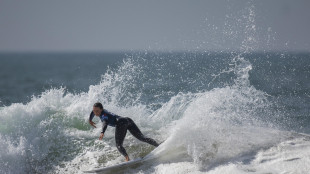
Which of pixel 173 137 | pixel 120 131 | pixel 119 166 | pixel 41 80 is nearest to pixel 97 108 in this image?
pixel 120 131

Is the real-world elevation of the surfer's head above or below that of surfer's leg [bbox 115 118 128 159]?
above

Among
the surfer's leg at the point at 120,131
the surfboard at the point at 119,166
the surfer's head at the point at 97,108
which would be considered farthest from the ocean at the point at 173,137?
the surfer's head at the point at 97,108

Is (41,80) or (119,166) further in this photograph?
(41,80)

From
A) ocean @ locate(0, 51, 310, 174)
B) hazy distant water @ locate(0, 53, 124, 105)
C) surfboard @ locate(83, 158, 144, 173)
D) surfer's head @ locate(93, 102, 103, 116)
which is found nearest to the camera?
ocean @ locate(0, 51, 310, 174)

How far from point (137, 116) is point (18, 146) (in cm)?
413

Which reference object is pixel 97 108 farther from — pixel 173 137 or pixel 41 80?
pixel 41 80

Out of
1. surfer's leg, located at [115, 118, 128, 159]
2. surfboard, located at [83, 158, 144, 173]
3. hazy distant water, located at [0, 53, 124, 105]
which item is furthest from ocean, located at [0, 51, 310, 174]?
hazy distant water, located at [0, 53, 124, 105]

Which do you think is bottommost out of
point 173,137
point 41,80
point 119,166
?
point 41,80

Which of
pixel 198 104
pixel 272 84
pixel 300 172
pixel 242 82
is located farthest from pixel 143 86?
pixel 300 172

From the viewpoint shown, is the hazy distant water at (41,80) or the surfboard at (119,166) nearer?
the surfboard at (119,166)

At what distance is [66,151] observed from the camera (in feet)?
30.5

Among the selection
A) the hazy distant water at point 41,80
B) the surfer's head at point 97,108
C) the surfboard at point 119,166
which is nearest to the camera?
the surfboard at point 119,166

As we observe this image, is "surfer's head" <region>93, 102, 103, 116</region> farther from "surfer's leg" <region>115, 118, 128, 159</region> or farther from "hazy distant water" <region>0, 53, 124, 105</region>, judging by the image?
"hazy distant water" <region>0, 53, 124, 105</region>

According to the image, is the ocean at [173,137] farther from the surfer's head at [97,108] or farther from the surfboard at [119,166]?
the surfer's head at [97,108]
